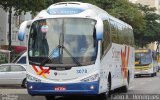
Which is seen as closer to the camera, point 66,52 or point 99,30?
point 99,30

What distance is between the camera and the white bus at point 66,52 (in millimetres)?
16766

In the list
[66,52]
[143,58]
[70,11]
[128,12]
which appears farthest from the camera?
[128,12]

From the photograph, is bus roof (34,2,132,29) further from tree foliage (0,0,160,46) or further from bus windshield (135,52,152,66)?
bus windshield (135,52,152,66)

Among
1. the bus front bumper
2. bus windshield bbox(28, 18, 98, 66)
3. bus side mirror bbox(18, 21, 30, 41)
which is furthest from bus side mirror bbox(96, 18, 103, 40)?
bus side mirror bbox(18, 21, 30, 41)

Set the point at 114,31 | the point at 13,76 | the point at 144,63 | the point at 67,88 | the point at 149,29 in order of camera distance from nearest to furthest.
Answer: the point at 67,88 < the point at 114,31 < the point at 13,76 < the point at 144,63 < the point at 149,29

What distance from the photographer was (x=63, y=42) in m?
17.0

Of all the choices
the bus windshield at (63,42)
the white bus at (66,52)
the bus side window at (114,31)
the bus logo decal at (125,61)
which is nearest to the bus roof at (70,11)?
Result: the white bus at (66,52)

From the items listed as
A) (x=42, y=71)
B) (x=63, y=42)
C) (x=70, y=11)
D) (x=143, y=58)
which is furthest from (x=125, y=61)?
(x=143, y=58)

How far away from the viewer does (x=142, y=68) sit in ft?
166

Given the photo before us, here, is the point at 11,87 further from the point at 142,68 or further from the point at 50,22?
the point at 142,68

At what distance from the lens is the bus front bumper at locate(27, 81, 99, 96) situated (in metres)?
16.7

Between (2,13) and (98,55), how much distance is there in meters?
44.4

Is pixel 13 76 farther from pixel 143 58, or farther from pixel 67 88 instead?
pixel 143 58

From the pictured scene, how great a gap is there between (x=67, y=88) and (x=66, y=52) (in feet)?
3.91
